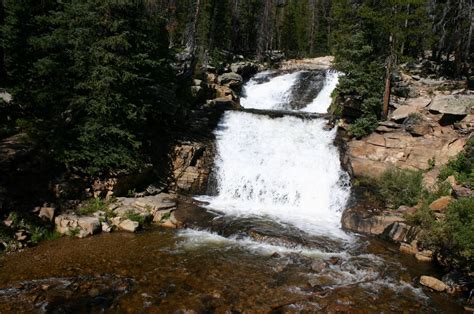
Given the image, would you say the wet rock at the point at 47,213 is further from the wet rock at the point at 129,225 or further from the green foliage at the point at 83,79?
the wet rock at the point at 129,225

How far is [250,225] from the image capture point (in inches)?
558

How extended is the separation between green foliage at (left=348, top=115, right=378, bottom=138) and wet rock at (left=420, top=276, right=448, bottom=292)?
10.8m

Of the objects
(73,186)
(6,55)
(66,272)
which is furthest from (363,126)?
(6,55)

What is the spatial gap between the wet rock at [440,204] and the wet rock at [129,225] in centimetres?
1158

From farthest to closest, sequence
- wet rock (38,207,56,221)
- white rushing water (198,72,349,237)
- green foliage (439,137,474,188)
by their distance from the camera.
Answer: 1. white rushing water (198,72,349,237)
2. green foliage (439,137,474,188)
3. wet rock (38,207,56,221)

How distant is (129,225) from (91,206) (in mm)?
1983

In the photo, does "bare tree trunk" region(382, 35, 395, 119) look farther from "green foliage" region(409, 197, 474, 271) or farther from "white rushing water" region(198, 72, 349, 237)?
"green foliage" region(409, 197, 474, 271)

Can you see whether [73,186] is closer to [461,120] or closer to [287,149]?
[287,149]

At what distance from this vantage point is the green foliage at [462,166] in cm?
1544

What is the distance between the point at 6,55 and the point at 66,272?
12.2 metres

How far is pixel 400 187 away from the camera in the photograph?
16.5m

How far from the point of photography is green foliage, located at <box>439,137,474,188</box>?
15.4m

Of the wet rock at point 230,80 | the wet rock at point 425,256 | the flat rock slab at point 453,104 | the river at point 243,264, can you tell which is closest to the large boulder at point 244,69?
the wet rock at point 230,80

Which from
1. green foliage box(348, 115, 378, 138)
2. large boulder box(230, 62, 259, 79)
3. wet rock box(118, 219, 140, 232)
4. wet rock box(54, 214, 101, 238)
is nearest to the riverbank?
green foliage box(348, 115, 378, 138)
